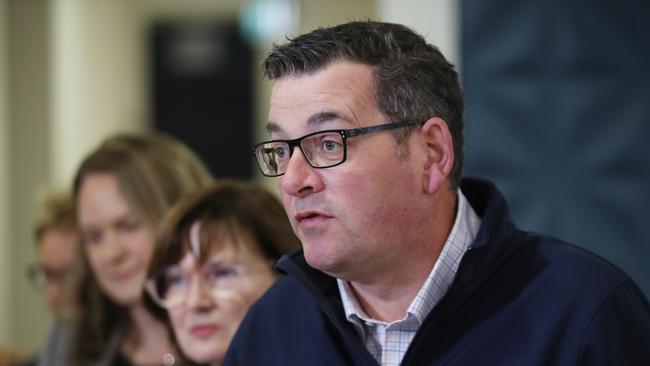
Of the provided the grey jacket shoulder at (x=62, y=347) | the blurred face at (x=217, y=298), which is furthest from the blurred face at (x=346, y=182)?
the grey jacket shoulder at (x=62, y=347)

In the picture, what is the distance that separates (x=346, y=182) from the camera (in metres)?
1.57

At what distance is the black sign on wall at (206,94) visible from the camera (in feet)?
31.6

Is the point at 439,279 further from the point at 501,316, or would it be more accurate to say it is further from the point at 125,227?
the point at 125,227

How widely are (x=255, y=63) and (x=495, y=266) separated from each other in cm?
832

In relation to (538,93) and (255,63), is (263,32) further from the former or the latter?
(538,93)

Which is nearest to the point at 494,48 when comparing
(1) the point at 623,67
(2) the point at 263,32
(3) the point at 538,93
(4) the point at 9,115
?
(3) the point at 538,93

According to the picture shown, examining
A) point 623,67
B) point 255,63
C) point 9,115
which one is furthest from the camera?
point 255,63

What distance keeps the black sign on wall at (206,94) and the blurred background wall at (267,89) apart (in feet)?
0.05

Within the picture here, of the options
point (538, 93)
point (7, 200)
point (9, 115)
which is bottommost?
point (7, 200)

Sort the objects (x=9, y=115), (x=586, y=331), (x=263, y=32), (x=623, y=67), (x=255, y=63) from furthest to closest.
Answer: (x=255, y=63) < (x=263, y=32) < (x=9, y=115) < (x=623, y=67) < (x=586, y=331)

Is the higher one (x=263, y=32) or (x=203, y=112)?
(x=263, y=32)

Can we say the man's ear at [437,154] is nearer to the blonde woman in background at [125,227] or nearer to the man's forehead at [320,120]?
the man's forehead at [320,120]

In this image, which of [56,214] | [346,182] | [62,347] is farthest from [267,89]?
[346,182]

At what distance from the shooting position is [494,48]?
3.32 meters
